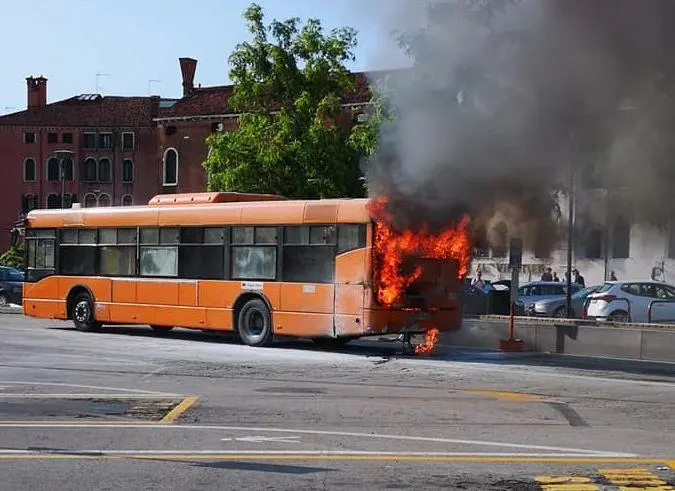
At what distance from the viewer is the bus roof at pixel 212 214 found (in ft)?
66.6

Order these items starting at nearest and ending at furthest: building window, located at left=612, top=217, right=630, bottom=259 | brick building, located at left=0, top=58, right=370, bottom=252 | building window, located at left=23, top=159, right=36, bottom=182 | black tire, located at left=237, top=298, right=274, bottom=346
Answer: building window, located at left=612, top=217, right=630, bottom=259
black tire, located at left=237, top=298, right=274, bottom=346
brick building, located at left=0, top=58, right=370, bottom=252
building window, located at left=23, top=159, right=36, bottom=182

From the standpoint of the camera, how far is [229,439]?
10.5 metres

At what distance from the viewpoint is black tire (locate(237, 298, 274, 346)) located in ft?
69.9

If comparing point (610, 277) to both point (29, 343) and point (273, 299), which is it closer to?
point (273, 299)

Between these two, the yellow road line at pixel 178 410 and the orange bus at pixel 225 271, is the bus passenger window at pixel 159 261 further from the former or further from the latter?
the yellow road line at pixel 178 410

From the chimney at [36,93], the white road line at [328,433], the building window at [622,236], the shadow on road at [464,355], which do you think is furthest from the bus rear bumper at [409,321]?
the chimney at [36,93]

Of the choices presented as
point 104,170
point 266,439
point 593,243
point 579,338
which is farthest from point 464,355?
point 104,170

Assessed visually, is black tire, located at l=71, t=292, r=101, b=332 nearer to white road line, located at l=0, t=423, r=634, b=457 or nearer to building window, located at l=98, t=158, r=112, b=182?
white road line, located at l=0, t=423, r=634, b=457

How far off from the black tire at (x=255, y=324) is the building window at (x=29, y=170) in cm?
6340

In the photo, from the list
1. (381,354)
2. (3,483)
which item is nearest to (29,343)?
(381,354)

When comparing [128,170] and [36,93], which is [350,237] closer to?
[128,170]

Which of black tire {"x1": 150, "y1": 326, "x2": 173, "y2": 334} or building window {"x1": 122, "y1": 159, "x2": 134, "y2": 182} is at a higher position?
building window {"x1": 122, "y1": 159, "x2": 134, "y2": 182}

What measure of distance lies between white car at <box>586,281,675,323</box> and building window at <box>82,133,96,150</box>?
191 ft

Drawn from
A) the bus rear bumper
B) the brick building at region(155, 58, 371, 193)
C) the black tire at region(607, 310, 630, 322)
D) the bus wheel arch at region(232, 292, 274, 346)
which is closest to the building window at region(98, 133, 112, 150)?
the brick building at region(155, 58, 371, 193)
